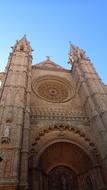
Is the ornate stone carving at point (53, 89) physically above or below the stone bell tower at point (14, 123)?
above

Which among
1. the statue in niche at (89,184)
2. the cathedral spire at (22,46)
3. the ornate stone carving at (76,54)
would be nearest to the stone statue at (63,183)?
the statue in niche at (89,184)

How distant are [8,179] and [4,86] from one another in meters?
6.69

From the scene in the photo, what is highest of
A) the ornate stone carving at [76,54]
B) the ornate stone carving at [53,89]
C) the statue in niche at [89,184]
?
the ornate stone carving at [76,54]

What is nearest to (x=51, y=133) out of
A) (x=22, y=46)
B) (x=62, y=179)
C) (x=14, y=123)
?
(x=14, y=123)

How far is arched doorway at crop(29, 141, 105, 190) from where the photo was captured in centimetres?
1002

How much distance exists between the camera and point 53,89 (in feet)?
50.5

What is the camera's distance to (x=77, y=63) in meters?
17.6

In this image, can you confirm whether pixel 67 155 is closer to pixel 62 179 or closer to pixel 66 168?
pixel 66 168

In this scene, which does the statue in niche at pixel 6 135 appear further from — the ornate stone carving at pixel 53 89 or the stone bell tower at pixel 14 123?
the ornate stone carving at pixel 53 89

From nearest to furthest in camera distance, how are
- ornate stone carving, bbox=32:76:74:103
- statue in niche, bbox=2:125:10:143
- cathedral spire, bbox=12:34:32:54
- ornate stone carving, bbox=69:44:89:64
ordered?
1. statue in niche, bbox=2:125:10:143
2. ornate stone carving, bbox=32:76:74:103
3. cathedral spire, bbox=12:34:32:54
4. ornate stone carving, bbox=69:44:89:64

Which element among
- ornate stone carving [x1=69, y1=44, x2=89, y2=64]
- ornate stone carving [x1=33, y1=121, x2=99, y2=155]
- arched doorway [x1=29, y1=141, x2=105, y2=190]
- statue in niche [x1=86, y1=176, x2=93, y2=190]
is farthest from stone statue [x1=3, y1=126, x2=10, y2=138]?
ornate stone carving [x1=69, y1=44, x2=89, y2=64]

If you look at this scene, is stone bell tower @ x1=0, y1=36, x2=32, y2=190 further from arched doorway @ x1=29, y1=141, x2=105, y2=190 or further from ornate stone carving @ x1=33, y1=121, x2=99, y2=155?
arched doorway @ x1=29, y1=141, x2=105, y2=190

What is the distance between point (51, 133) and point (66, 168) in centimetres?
285

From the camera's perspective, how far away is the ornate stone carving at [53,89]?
46.2ft
